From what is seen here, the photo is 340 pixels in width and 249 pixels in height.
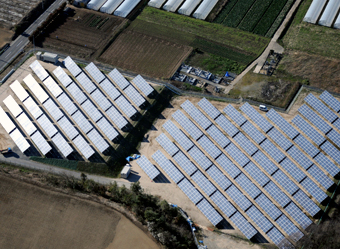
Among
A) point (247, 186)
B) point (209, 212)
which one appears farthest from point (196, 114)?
point (209, 212)

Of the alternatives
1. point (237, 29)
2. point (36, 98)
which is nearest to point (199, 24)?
point (237, 29)

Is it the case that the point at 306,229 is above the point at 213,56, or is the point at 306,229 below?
below

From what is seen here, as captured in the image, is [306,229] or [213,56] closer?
[306,229]

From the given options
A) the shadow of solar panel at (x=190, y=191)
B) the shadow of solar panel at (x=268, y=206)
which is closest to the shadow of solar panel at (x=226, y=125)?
the shadow of solar panel at (x=190, y=191)

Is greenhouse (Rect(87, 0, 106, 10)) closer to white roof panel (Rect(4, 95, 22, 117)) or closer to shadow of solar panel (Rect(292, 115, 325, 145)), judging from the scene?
white roof panel (Rect(4, 95, 22, 117))

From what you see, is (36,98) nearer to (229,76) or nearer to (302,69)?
(229,76)

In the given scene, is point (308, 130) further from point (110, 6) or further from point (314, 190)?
point (110, 6)

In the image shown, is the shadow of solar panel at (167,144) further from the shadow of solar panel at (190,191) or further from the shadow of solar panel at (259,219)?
the shadow of solar panel at (259,219)

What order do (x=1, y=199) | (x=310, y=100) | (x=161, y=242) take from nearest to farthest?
(x=161, y=242), (x=1, y=199), (x=310, y=100)
